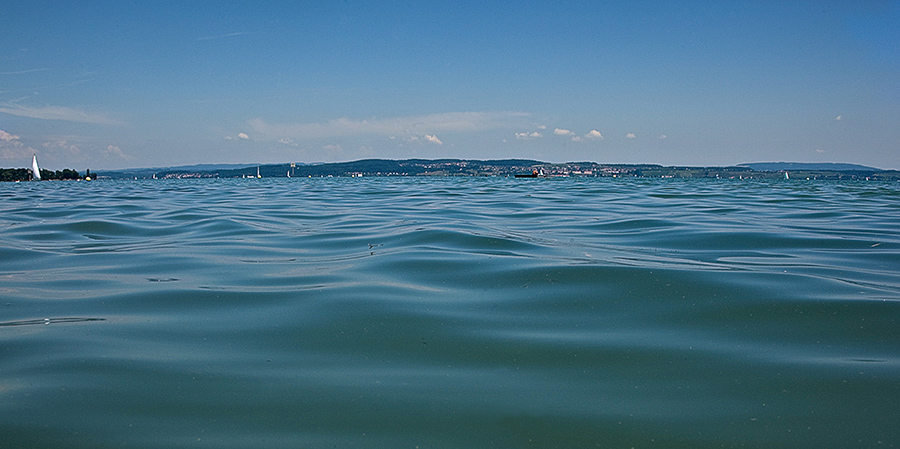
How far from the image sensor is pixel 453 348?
4.91 m

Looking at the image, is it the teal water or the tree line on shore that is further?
the tree line on shore

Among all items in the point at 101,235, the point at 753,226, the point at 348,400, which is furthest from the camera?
the point at 753,226

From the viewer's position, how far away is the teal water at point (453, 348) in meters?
3.50

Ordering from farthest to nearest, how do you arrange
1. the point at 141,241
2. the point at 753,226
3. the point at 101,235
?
the point at 753,226, the point at 101,235, the point at 141,241

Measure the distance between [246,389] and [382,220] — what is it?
41.8ft

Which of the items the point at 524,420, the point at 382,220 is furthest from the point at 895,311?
the point at 382,220

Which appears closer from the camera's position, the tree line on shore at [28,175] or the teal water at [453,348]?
the teal water at [453,348]

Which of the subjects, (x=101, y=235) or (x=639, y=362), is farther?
(x=101, y=235)

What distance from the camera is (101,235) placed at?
44.2 ft

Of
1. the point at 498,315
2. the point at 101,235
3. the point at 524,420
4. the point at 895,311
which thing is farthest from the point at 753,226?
the point at 101,235

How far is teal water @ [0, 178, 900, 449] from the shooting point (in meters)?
3.50

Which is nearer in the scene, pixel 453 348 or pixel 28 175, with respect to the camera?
pixel 453 348

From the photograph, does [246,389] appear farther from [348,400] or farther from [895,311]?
[895,311]

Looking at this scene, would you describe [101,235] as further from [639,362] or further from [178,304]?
[639,362]
